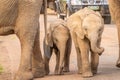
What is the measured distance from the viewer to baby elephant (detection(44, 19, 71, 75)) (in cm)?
869

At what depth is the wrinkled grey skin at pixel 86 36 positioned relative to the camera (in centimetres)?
809

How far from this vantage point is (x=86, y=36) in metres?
8.25

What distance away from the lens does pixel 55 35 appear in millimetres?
8852

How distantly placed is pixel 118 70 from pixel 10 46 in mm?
5979

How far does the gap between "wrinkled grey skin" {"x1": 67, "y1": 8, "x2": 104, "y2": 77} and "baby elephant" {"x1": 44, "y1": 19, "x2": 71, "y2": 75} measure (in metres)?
0.19

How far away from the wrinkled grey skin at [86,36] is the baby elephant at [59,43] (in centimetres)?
19

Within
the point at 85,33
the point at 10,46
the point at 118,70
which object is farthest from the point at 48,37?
the point at 10,46

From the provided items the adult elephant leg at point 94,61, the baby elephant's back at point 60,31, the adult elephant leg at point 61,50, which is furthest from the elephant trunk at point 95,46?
the baby elephant's back at point 60,31

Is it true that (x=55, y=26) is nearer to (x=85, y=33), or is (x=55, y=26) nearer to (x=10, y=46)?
(x=85, y=33)

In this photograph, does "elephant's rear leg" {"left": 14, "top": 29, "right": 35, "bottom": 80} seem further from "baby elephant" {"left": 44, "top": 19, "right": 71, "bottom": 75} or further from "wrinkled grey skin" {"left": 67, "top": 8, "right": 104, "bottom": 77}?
"wrinkled grey skin" {"left": 67, "top": 8, "right": 104, "bottom": 77}

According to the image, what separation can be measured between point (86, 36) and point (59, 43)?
0.67 m

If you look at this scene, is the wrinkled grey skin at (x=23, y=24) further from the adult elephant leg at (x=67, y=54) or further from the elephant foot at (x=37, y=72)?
the adult elephant leg at (x=67, y=54)

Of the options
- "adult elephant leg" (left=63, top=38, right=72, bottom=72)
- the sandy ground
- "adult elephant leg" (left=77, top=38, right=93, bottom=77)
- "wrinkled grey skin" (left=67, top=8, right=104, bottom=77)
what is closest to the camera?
"wrinkled grey skin" (left=67, top=8, right=104, bottom=77)

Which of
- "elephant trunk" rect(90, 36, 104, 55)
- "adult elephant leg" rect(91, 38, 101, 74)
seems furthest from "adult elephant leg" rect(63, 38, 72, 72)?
"elephant trunk" rect(90, 36, 104, 55)
